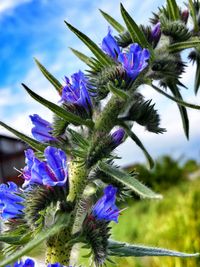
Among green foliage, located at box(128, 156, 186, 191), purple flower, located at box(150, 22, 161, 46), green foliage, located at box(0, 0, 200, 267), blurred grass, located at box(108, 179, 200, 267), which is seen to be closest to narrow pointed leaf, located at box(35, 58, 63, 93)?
green foliage, located at box(0, 0, 200, 267)

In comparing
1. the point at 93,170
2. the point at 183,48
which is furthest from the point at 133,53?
the point at 93,170

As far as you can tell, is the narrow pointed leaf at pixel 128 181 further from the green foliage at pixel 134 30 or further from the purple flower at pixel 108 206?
the green foliage at pixel 134 30

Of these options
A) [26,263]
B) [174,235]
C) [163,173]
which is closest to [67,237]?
[26,263]

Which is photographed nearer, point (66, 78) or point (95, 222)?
point (95, 222)

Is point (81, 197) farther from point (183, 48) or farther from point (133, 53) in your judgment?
point (183, 48)

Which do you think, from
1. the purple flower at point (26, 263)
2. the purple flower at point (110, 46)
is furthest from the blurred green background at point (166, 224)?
the purple flower at point (110, 46)

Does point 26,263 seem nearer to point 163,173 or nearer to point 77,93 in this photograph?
point 77,93

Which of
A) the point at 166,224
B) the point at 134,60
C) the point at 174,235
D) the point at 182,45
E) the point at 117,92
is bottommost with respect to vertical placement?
the point at 117,92
